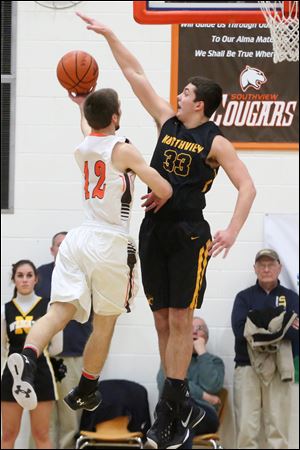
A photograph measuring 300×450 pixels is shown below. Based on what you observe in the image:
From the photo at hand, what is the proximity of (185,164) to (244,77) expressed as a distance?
50.3 inches

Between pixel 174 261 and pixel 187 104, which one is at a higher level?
pixel 187 104

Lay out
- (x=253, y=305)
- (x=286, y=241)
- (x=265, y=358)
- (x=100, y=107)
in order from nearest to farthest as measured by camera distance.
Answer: (x=100, y=107) → (x=253, y=305) → (x=265, y=358) → (x=286, y=241)

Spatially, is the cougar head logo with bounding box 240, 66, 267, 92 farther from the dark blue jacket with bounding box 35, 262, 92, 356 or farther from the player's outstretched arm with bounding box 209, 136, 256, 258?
the dark blue jacket with bounding box 35, 262, 92, 356

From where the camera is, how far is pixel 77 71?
20.6 ft

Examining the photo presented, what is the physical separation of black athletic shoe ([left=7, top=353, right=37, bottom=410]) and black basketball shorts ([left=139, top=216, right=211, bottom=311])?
0.85 metres

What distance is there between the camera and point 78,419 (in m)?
10.6

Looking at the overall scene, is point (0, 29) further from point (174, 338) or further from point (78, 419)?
point (174, 338)

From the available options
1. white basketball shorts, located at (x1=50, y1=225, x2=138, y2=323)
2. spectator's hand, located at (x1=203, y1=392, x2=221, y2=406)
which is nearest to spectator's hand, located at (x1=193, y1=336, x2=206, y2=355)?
spectator's hand, located at (x1=203, y1=392, x2=221, y2=406)

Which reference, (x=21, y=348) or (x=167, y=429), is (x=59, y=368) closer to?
(x=21, y=348)

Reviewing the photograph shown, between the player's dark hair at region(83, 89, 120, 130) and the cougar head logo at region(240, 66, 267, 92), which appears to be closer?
the player's dark hair at region(83, 89, 120, 130)

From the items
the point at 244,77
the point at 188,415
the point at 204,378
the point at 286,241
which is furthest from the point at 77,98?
the point at 286,241

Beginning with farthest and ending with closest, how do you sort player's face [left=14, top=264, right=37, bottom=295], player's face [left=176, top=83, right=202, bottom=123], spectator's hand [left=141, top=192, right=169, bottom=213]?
player's face [left=14, top=264, right=37, bottom=295] → player's face [left=176, top=83, right=202, bottom=123] → spectator's hand [left=141, top=192, right=169, bottom=213]

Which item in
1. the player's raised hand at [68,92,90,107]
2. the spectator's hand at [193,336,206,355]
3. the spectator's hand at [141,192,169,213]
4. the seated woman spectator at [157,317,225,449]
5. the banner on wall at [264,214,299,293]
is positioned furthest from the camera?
the banner on wall at [264,214,299,293]

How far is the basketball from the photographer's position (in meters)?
6.27
